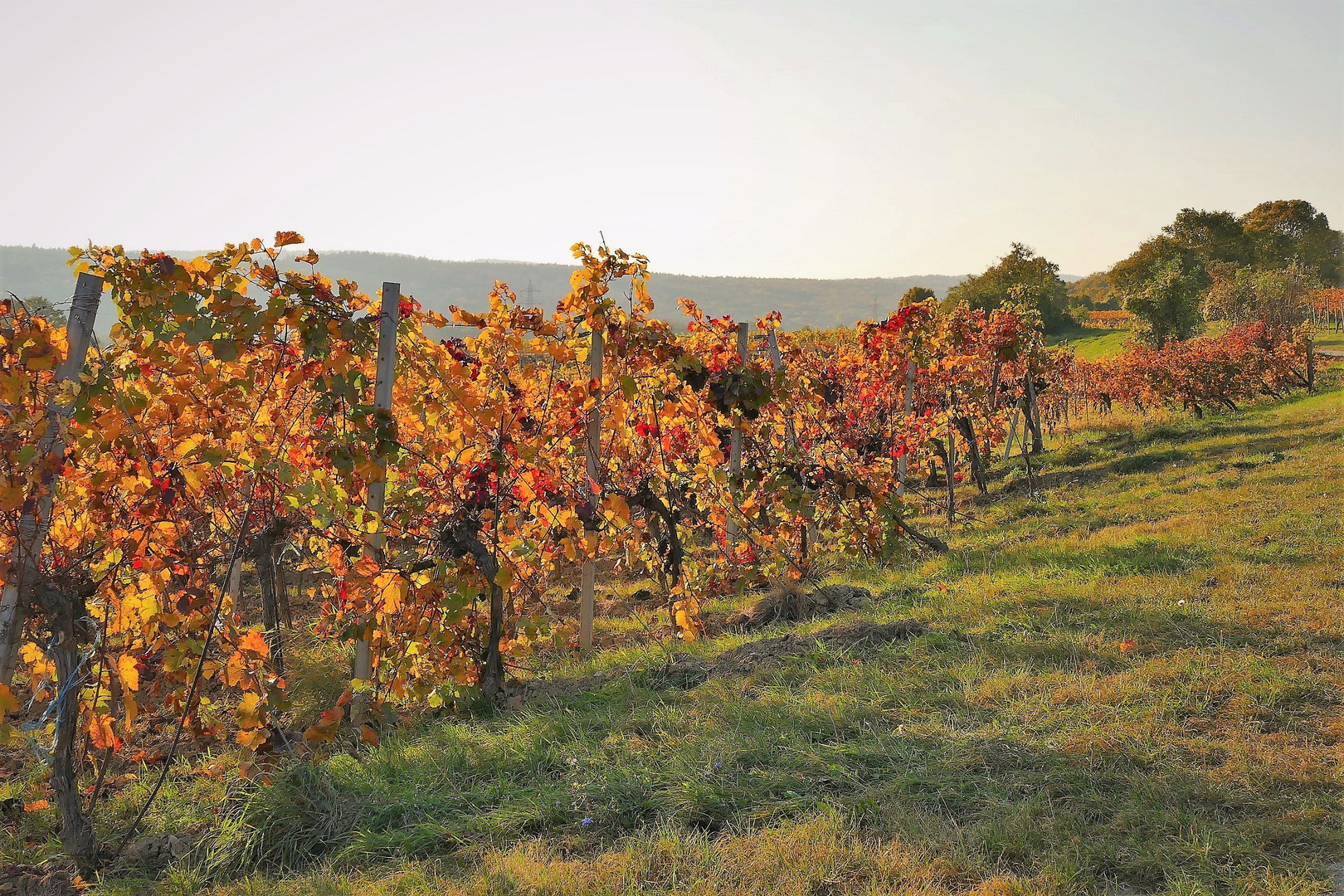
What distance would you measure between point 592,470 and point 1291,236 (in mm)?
65169

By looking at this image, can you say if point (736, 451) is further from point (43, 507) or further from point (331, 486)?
point (43, 507)

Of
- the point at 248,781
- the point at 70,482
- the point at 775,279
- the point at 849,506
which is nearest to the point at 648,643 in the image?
the point at 849,506

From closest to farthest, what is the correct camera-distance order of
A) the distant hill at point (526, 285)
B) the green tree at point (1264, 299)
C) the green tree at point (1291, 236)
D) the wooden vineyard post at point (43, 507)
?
the wooden vineyard post at point (43, 507) → the green tree at point (1264, 299) → the green tree at point (1291, 236) → the distant hill at point (526, 285)

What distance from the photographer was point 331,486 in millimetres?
3396

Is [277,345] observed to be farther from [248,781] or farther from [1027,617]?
[1027,617]

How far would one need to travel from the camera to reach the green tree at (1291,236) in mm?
49938

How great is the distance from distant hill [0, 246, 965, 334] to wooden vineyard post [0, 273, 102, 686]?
78.5 meters

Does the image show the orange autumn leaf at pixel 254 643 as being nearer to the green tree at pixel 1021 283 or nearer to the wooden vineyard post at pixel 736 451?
the wooden vineyard post at pixel 736 451

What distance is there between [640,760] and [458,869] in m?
0.83

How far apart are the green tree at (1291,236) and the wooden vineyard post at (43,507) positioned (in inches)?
2439

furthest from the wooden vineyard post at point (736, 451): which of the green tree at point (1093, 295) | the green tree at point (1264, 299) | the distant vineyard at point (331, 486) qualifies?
the green tree at point (1093, 295)

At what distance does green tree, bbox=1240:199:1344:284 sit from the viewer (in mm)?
49938

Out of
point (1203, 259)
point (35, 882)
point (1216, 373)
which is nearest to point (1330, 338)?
point (1203, 259)

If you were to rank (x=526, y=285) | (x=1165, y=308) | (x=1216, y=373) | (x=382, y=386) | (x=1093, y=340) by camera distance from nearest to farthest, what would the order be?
(x=382, y=386) < (x=1216, y=373) < (x=1165, y=308) < (x=1093, y=340) < (x=526, y=285)
